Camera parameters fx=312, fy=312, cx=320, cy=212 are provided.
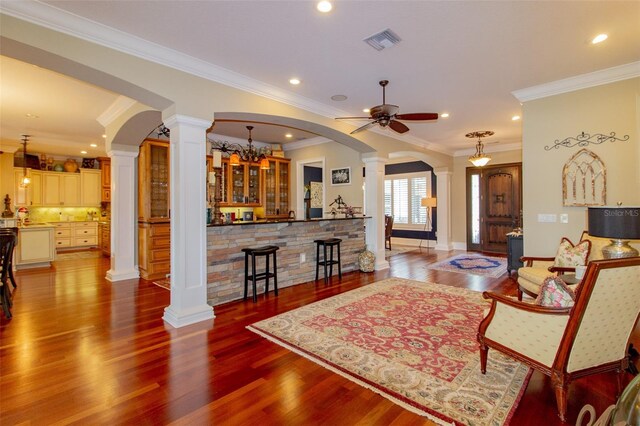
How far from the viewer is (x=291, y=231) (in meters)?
5.07

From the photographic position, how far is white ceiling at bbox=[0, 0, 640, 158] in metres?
2.60

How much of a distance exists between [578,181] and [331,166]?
4847 mm

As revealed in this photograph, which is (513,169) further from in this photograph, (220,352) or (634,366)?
(220,352)

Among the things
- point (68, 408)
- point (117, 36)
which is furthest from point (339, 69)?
point (68, 408)

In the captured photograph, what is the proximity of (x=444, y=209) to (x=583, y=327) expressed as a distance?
7.51 metres

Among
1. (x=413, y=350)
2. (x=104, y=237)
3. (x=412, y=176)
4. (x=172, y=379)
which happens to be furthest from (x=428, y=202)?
(x=104, y=237)

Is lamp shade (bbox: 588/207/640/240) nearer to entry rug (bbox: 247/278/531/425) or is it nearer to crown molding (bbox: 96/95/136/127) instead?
entry rug (bbox: 247/278/531/425)

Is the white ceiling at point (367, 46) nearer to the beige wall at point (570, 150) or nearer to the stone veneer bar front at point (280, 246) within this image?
the beige wall at point (570, 150)

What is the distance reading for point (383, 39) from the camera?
305 centimetres

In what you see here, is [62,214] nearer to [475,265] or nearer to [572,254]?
[475,265]

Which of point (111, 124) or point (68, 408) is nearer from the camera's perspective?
point (68, 408)

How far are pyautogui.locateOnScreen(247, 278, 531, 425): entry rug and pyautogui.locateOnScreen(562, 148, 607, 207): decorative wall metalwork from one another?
71.1 inches

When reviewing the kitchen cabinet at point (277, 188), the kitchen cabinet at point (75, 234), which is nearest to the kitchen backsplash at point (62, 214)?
the kitchen cabinet at point (75, 234)

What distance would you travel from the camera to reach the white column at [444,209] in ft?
29.5
